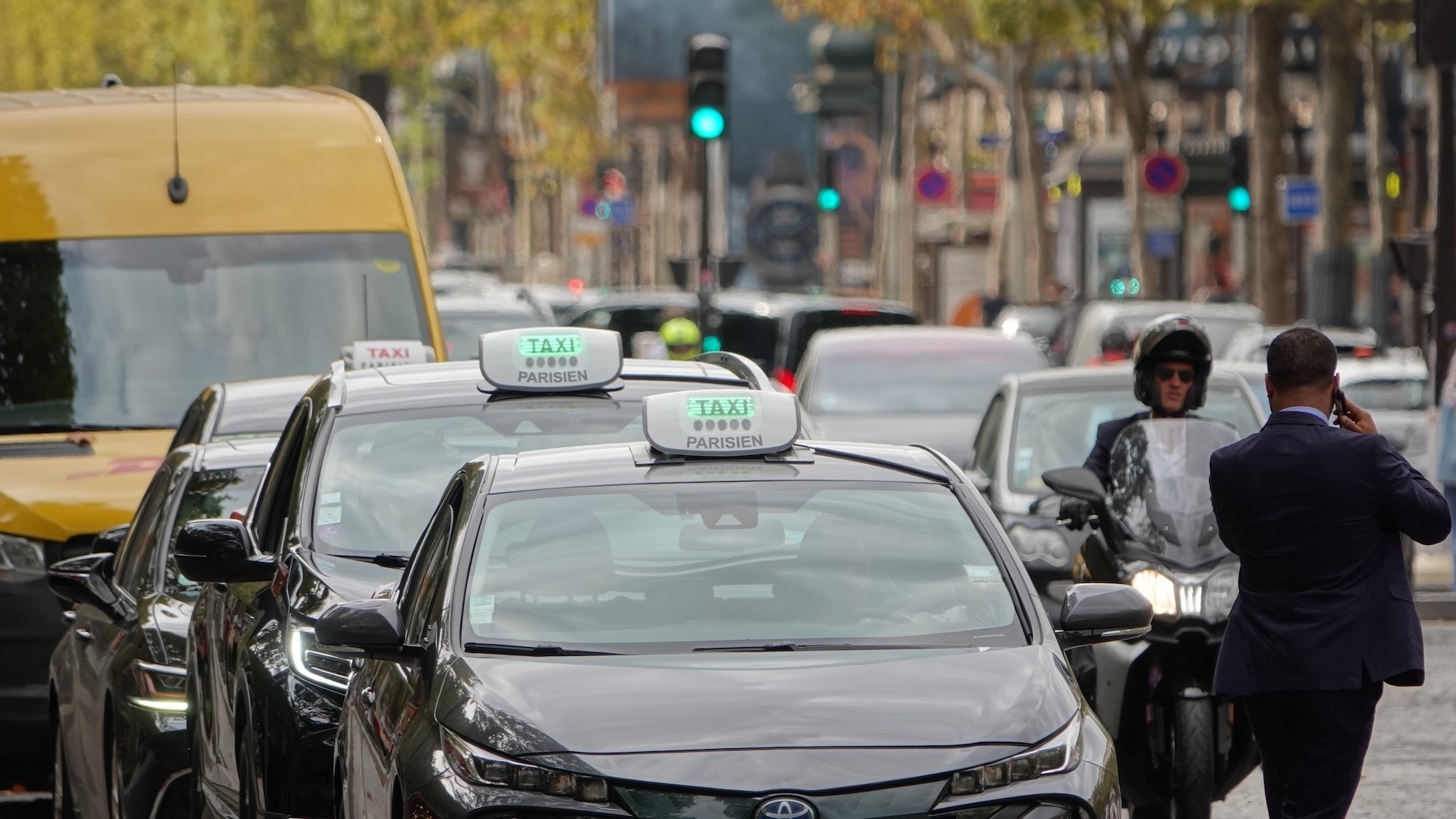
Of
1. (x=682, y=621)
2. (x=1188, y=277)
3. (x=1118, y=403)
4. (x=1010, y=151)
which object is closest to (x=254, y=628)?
(x=682, y=621)

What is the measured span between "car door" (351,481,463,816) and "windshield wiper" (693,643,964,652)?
0.61 m

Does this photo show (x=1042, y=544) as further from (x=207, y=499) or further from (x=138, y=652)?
(x=138, y=652)

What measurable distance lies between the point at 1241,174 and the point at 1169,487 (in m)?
29.7

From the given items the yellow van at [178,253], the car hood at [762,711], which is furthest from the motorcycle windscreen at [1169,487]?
the yellow van at [178,253]

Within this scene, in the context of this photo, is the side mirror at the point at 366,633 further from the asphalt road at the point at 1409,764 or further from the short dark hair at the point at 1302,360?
the asphalt road at the point at 1409,764

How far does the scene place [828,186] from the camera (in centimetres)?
4134

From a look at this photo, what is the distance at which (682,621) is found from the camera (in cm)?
636

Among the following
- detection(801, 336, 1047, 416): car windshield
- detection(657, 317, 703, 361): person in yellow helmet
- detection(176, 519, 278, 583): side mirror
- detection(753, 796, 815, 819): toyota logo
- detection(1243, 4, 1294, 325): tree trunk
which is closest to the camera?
detection(753, 796, 815, 819): toyota logo

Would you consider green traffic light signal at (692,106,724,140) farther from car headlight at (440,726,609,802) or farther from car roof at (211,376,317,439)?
car headlight at (440,726,609,802)

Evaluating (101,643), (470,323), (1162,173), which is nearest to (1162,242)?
(1162,173)

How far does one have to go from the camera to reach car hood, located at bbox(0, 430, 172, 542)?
11.6 meters

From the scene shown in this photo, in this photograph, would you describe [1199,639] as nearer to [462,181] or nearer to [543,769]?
[543,769]

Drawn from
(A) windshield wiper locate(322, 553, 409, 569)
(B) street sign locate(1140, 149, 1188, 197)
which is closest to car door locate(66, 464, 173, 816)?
(A) windshield wiper locate(322, 553, 409, 569)

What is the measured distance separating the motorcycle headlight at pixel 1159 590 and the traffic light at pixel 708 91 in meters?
11.6
